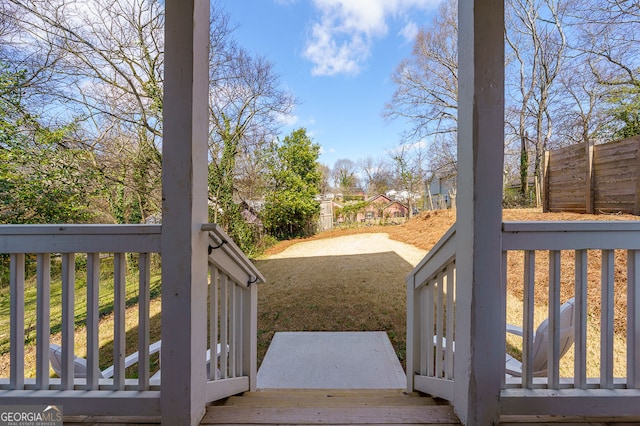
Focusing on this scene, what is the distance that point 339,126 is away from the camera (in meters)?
9.59

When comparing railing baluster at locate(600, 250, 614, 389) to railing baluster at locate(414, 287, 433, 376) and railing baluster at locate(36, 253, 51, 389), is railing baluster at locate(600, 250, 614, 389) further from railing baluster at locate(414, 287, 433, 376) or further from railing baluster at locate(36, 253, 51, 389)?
railing baluster at locate(36, 253, 51, 389)

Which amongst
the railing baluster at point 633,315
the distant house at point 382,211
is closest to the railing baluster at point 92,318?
the railing baluster at point 633,315

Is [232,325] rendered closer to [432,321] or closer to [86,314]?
[86,314]

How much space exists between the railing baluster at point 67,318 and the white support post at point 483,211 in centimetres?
170

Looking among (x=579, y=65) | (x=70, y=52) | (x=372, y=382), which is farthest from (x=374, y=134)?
(x=372, y=382)

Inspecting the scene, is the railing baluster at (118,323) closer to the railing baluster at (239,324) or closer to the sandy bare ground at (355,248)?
the railing baluster at (239,324)

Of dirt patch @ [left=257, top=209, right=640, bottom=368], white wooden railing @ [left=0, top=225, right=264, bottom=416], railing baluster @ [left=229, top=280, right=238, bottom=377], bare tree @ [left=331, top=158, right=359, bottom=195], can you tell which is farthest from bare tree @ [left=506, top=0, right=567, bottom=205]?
bare tree @ [left=331, top=158, right=359, bottom=195]

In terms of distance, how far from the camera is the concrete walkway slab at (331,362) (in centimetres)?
201

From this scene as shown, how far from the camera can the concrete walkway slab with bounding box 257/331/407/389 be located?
79.1 inches

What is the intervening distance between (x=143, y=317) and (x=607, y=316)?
202 cm

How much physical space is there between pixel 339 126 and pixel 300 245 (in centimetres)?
456

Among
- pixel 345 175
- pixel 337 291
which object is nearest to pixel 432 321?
pixel 337 291

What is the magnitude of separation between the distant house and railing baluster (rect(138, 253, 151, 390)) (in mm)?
10895

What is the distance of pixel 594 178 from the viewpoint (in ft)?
11.6
